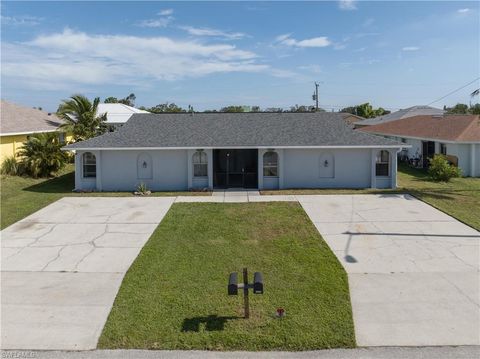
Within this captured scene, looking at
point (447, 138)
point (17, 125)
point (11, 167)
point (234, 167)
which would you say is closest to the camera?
point (234, 167)

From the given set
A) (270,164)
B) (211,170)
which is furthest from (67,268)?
(270,164)

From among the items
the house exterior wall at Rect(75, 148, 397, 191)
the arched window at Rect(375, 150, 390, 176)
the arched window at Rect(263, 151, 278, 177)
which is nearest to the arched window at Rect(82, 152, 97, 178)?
the house exterior wall at Rect(75, 148, 397, 191)

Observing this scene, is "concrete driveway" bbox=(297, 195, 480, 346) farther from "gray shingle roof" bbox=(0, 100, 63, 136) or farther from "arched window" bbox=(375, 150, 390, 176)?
"gray shingle roof" bbox=(0, 100, 63, 136)

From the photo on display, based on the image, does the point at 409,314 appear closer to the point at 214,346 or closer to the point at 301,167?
the point at 214,346

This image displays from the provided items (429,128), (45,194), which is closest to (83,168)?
(45,194)

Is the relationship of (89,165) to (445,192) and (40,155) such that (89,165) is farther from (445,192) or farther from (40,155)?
(445,192)

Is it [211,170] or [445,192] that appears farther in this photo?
[211,170]

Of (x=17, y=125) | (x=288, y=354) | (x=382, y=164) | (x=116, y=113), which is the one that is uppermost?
(x=116, y=113)

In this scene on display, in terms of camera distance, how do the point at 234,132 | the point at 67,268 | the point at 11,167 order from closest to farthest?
the point at 67,268 → the point at 234,132 → the point at 11,167
